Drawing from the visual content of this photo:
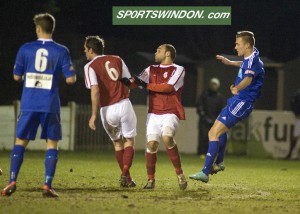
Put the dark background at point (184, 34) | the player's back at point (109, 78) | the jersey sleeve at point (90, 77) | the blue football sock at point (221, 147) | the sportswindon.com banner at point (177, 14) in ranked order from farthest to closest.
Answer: the dark background at point (184, 34) → the sportswindon.com banner at point (177, 14) → the blue football sock at point (221, 147) → the player's back at point (109, 78) → the jersey sleeve at point (90, 77)

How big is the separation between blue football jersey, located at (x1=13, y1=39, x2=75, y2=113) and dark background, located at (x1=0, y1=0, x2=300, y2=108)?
2335 cm

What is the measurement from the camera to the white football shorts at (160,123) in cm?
1138

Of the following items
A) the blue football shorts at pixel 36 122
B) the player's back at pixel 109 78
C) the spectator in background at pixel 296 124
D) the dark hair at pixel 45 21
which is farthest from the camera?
the spectator in background at pixel 296 124

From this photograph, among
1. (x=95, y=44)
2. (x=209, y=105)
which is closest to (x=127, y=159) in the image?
(x=95, y=44)

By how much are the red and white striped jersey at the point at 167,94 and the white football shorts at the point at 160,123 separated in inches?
2.3

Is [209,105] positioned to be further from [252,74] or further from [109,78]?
[109,78]

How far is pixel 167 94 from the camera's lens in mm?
11445

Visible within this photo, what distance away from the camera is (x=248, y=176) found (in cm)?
1467

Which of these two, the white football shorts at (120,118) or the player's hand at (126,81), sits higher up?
the player's hand at (126,81)

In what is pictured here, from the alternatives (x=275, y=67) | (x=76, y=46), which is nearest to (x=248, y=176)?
(x=275, y=67)

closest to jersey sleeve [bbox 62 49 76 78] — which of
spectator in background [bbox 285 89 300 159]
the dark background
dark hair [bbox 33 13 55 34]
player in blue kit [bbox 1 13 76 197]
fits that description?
player in blue kit [bbox 1 13 76 197]

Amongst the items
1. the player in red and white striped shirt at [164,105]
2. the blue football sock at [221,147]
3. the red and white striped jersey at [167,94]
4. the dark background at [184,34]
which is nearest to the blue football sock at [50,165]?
the player in red and white striped shirt at [164,105]

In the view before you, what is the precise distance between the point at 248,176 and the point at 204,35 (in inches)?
1131

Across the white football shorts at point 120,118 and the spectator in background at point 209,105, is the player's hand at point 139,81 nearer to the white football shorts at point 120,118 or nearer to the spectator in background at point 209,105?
the white football shorts at point 120,118
